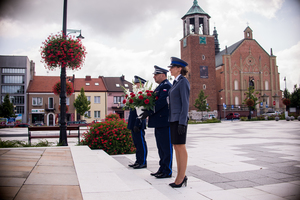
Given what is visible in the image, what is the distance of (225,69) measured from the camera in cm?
6675

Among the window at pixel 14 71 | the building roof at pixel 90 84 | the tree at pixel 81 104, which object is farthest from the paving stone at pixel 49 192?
the window at pixel 14 71

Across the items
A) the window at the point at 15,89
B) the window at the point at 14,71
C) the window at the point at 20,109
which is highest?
the window at the point at 14,71

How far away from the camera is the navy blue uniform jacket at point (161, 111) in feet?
16.3

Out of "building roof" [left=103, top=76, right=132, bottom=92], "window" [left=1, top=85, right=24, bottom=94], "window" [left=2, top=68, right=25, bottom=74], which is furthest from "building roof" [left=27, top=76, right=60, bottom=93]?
"building roof" [left=103, top=76, right=132, bottom=92]

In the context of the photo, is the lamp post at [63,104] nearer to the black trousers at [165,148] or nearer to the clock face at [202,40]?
the black trousers at [165,148]

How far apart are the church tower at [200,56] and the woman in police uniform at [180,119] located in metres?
57.2

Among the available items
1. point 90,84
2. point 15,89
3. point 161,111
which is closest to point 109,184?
point 161,111

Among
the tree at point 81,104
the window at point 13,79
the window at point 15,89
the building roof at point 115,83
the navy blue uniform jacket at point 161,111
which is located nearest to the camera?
the navy blue uniform jacket at point 161,111

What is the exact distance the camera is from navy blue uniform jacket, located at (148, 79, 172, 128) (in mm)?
4965

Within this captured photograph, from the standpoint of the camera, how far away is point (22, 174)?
14.5 feet

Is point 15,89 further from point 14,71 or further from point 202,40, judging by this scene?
point 202,40

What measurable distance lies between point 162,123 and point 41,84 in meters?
52.9

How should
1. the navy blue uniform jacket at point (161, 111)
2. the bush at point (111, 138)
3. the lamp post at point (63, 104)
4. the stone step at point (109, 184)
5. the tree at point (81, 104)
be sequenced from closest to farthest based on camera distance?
the stone step at point (109, 184) → the navy blue uniform jacket at point (161, 111) → the bush at point (111, 138) → the lamp post at point (63, 104) → the tree at point (81, 104)

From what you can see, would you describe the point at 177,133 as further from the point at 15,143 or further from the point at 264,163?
the point at 15,143
